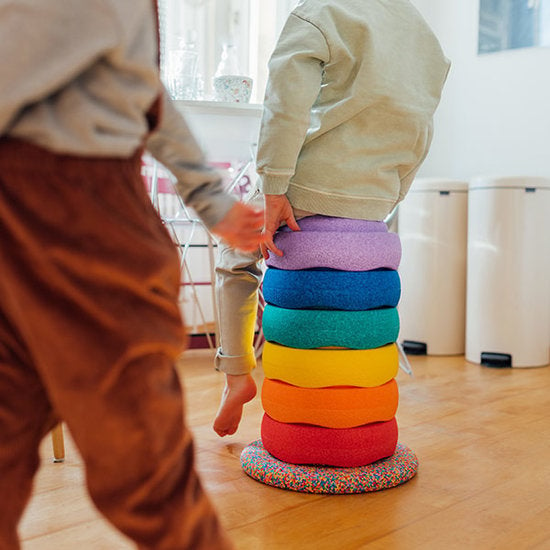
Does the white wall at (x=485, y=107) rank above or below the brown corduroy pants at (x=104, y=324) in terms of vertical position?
above

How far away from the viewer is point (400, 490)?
1392 millimetres

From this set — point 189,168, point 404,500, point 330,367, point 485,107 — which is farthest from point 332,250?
point 485,107

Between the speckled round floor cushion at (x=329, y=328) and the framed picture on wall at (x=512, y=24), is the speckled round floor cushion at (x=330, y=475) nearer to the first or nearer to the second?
the speckled round floor cushion at (x=329, y=328)

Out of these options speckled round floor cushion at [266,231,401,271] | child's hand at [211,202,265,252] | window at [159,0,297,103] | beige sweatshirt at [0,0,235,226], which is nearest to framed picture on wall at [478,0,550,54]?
window at [159,0,297,103]

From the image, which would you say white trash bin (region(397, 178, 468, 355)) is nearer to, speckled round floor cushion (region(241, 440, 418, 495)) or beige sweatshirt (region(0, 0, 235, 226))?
speckled round floor cushion (region(241, 440, 418, 495))

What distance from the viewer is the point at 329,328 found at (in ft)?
4.57

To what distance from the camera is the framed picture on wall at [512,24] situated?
3.07 m

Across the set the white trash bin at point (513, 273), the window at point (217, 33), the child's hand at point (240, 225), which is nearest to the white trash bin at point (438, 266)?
the white trash bin at point (513, 273)

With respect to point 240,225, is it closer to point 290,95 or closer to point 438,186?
point 290,95

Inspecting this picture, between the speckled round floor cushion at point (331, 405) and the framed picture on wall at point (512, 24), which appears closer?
the speckled round floor cushion at point (331, 405)

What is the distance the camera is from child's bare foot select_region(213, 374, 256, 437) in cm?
159

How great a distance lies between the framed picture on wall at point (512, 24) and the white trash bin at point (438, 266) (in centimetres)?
71

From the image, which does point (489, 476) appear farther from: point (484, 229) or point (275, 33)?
point (275, 33)

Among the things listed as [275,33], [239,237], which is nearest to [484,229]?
[275,33]
